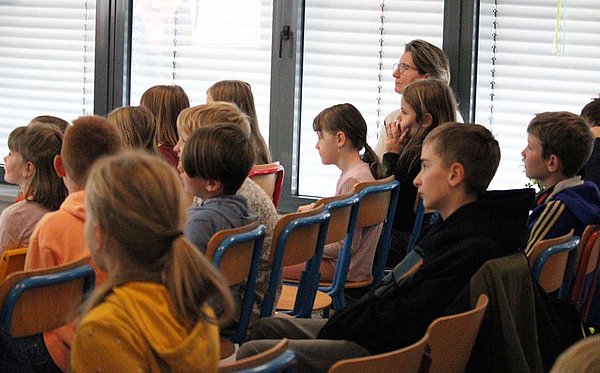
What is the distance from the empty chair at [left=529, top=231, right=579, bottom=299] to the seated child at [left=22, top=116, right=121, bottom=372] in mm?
1212

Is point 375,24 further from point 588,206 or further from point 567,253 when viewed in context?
point 567,253

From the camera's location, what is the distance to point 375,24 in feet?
17.9

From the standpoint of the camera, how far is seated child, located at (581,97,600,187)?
415 centimetres

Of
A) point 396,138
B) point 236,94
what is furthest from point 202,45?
point 396,138

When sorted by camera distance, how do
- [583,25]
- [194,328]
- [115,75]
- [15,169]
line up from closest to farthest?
[194,328]
[15,169]
[583,25]
[115,75]

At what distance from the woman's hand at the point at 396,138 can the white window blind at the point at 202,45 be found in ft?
4.65

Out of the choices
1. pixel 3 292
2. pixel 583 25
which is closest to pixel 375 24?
pixel 583 25

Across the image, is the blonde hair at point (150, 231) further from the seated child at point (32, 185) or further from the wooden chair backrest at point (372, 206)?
the wooden chair backrest at point (372, 206)

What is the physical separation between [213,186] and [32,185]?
655 mm

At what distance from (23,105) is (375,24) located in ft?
7.85

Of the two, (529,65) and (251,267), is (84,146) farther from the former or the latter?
(529,65)

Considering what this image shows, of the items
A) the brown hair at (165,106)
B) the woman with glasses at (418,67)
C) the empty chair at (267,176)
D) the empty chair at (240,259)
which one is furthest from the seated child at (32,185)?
the woman with glasses at (418,67)

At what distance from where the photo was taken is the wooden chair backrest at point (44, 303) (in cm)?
216

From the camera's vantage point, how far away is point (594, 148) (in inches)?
165
